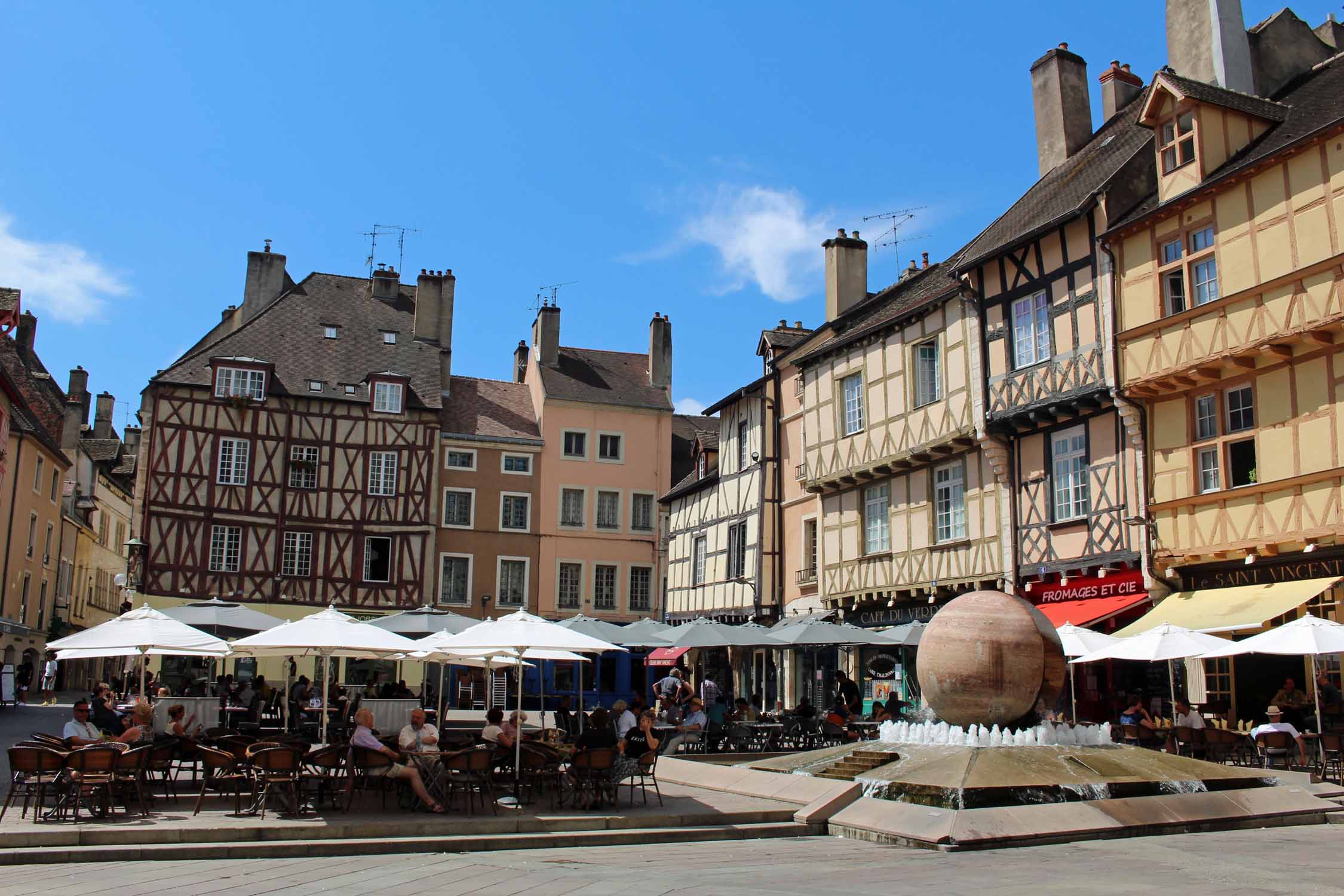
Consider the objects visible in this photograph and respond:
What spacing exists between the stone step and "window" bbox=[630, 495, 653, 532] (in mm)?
29365

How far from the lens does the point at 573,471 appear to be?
131 ft

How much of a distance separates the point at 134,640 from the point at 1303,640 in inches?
524

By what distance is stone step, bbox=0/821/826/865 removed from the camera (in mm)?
9000

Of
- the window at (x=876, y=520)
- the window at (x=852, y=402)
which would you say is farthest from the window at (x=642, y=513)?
the window at (x=876, y=520)

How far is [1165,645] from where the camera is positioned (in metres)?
14.2

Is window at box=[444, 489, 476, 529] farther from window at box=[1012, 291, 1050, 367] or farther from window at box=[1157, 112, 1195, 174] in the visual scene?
window at box=[1157, 112, 1195, 174]

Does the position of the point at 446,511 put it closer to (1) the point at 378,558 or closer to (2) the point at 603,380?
(1) the point at 378,558

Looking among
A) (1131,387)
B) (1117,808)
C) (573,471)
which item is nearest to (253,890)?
(1117,808)

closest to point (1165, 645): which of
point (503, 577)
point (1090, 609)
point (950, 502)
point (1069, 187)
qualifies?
point (1090, 609)

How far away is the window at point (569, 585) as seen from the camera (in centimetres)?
3912

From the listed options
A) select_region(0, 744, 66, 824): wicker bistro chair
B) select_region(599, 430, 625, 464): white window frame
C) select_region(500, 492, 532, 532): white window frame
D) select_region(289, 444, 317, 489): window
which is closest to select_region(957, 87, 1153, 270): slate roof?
select_region(0, 744, 66, 824): wicker bistro chair

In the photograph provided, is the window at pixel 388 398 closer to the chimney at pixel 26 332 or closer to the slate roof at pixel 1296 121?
the chimney at pixel 26 332

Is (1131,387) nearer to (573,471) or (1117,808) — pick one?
(1117,808)

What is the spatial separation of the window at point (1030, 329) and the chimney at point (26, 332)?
3635 centimetres
